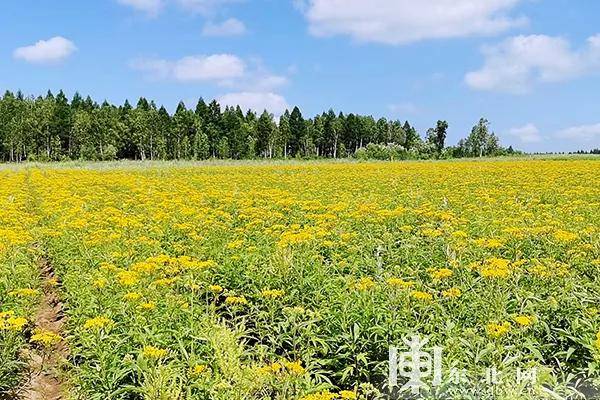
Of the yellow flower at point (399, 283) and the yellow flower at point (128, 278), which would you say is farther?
the yellow flower at point (128, 278)

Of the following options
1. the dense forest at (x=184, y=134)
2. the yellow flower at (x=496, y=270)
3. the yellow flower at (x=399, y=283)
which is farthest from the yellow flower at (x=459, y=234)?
the dense forest at (x=184, y=134)

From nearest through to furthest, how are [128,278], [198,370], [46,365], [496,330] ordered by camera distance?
[198,370] < [496,330] < [128,278] < [46,365]

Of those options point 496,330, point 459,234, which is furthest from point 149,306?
point 459,234

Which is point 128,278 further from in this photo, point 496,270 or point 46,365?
point 496,270

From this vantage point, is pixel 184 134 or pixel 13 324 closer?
pixel 13 324

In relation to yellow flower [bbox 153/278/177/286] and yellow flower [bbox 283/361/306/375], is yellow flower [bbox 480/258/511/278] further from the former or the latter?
yellow flower [bbox 153/278/177/286]

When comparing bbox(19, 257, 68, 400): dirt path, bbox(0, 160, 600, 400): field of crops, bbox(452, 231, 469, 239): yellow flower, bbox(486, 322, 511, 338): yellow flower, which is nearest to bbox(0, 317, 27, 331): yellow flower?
bbox(0, 160, 600, 400): field of crops

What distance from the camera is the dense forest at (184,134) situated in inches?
3332

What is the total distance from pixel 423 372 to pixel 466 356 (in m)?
0.48

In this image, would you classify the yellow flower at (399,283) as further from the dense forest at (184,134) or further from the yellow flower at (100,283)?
the dense forest at (184,134)

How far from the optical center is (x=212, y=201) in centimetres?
1422

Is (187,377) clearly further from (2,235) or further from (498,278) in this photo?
(2,235)

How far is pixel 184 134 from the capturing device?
9662cm

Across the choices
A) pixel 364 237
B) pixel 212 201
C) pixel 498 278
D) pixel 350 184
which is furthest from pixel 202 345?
pixel 350 184
